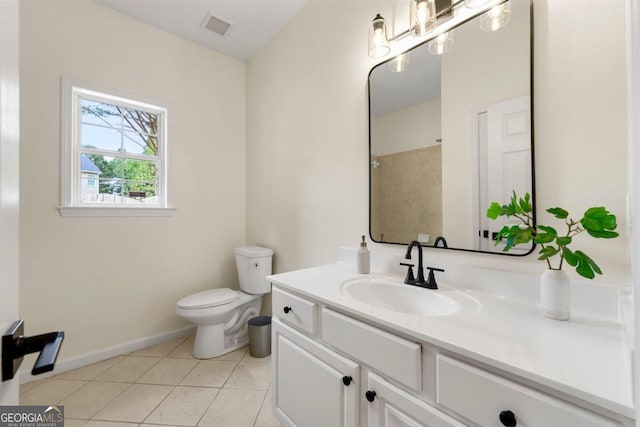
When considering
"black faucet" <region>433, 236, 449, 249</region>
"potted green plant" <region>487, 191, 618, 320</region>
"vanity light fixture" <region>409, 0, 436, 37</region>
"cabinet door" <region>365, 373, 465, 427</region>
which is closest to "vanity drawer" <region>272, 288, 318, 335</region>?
"cabinet door" <region>365, 373, 465, 427</region>

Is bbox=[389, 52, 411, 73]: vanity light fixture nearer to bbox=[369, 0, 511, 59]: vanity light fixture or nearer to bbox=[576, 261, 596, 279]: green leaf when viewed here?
bbox=[369, 0, 511, 59]: vanity light fixture

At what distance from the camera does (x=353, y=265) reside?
167cm

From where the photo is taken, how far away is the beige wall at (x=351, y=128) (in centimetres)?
89

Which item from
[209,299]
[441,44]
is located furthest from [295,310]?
[441,44]

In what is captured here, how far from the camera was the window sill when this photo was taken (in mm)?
Result: 1993

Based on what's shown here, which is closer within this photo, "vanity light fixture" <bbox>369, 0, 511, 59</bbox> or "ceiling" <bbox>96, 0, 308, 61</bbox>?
"vanity light fixture" <bbox>369, 0, 511, 59</bbox>

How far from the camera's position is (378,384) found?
0.91 meters

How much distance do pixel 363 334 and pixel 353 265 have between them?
2.40 feet

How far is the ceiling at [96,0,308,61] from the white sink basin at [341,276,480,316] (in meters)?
2.17

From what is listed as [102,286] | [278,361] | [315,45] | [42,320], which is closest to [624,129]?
[278,361]

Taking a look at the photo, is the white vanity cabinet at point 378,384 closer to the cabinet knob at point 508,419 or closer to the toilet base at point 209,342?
the cabinet knob at point 508,419

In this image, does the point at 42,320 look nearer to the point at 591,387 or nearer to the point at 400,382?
the point at 400,382

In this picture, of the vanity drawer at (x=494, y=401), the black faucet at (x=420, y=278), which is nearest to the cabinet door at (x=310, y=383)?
the vanity drawer at (x=494, y=401)

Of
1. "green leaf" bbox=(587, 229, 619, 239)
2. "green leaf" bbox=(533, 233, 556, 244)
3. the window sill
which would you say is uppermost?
the window sill
